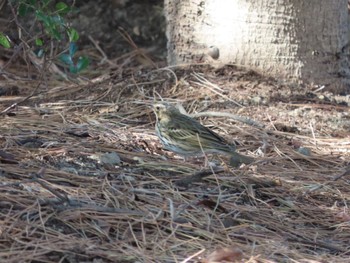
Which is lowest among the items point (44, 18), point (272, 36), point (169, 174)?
point (169, 174)

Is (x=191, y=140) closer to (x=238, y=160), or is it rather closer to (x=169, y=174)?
(x=238, y=160)

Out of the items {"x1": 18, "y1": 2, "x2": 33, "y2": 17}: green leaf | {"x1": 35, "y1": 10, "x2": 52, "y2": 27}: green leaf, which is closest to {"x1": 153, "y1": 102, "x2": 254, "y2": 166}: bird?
{"x1": 35, "y1": 10, "x2": 52, "y2": 27}: green leaf

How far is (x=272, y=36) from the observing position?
6695 millimetres

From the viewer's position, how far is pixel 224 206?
437cm

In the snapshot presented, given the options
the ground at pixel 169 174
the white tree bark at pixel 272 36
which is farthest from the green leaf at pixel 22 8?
the white tree bark at pixel 272 36

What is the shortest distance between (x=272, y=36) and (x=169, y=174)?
7.14 ft

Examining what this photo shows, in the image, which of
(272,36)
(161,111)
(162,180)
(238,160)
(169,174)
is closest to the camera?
(162,180)

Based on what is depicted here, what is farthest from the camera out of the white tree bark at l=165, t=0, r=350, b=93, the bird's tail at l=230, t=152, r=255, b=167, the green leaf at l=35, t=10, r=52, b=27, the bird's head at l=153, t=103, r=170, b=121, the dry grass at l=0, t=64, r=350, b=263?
the white tree bark at l=165, t=0, r=350, b=93

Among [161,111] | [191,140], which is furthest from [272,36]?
[191,140]

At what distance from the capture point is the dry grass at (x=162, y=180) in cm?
379

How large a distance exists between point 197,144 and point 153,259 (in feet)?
6.27

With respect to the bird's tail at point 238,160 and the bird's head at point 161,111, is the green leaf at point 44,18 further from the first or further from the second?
the bird's tail at point 238,160

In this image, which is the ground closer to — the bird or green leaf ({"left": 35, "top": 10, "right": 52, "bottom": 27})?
the bird

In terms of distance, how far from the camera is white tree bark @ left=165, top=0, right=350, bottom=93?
668 cm
